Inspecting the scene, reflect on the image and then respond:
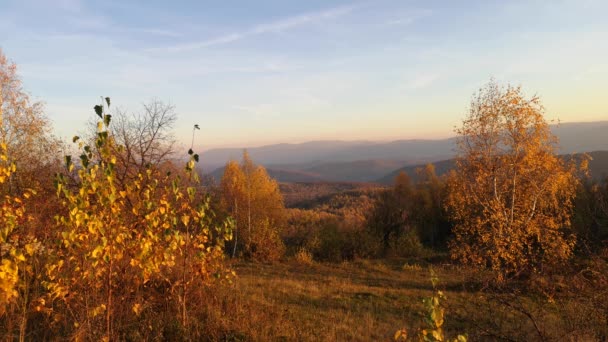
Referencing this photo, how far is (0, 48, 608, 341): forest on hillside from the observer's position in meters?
5.29

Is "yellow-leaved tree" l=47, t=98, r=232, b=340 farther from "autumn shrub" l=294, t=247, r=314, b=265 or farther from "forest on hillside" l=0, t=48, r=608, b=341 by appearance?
"autumn shrub" l=294, t=247, r=314, b=265

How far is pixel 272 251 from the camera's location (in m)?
26.2

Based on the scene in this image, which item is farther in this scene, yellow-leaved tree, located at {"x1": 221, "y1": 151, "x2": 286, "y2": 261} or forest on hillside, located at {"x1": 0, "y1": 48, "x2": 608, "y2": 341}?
yellow-leaved tree, located at {"x1": 221, "y1": 151, "x2": 286, "y2": 261}

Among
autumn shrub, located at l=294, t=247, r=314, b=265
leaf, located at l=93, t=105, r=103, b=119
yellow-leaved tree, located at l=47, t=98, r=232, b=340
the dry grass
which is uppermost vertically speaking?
leaf, located at l=93, t=105, r=103, b=119

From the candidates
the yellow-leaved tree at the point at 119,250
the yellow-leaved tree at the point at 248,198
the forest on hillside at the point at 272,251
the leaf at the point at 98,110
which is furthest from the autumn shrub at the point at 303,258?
the leaf at the point at 98,110

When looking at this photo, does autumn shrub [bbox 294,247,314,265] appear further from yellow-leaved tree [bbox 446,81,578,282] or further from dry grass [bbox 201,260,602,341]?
yellow-leaved tree [bbox 446,81,578,282]

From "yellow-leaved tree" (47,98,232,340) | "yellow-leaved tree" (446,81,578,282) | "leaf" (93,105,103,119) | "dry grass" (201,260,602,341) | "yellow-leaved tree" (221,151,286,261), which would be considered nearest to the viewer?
"leaf" (93,105,103,119)

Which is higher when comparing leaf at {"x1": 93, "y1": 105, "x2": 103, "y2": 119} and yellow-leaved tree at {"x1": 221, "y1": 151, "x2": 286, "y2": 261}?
leaf at {"x1": 93, "y1": 105, "x2": 103, "y2": 119}

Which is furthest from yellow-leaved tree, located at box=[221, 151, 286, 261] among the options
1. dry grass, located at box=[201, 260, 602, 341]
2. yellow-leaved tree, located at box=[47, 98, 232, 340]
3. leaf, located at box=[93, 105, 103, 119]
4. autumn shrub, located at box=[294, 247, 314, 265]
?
leaf, located at box=[93, 105, 103, 119]

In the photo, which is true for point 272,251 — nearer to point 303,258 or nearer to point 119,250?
point 303,258

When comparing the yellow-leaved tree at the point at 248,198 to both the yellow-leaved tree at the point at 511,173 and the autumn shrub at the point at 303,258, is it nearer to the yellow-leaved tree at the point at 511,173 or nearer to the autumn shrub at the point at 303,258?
the autumn shrub at the point at 303,258

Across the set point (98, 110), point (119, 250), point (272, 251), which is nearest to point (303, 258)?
point (272, 251)

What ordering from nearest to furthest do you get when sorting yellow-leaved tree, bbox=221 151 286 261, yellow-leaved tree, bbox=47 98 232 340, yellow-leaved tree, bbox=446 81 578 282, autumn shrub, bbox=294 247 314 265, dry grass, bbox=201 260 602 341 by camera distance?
yellow-leaved tree, bbox=47 98 232 340
dry grass, bbox=201 260 602 341
yellow-leaved tree, bbox=446 81 578 282
autumn shrub, bbox=294 247 314 265
yellow-leaved tree, bbox=221 151 286 261

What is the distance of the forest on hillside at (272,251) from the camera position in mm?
5293
